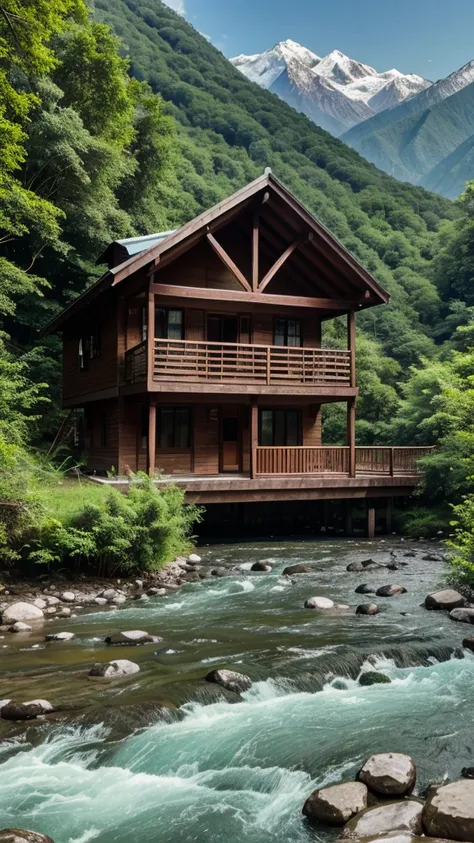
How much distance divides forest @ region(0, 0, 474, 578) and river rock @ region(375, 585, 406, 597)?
5.17ft

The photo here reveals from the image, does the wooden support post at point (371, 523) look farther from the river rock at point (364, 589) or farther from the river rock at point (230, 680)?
the river rock at point (230, 680)

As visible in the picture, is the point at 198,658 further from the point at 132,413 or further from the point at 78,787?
the point at 132,413

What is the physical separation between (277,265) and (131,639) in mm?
14334

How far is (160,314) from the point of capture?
2270 cm

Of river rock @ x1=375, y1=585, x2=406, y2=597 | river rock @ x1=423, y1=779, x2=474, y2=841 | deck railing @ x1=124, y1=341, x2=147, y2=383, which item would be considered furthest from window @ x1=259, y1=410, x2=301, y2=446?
river rock @ x1=423, y1=779, x2=474, y2=841

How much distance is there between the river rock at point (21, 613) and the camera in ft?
37.8

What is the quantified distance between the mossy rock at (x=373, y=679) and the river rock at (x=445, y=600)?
149 inches

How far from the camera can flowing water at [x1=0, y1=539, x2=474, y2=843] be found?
246 inches

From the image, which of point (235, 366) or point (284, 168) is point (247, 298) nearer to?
point (235, 366)

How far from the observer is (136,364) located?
21.1 meters

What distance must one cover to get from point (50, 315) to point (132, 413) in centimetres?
1211

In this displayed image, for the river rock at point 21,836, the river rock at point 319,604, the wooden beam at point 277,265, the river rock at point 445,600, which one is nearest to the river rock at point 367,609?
the river rock at point 319,604

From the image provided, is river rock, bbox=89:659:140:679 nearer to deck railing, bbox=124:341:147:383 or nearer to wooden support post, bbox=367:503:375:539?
deck railing, bbox=124:341:147:383

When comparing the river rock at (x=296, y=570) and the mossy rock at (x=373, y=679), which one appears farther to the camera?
the river rock at (x=296, y=570)
